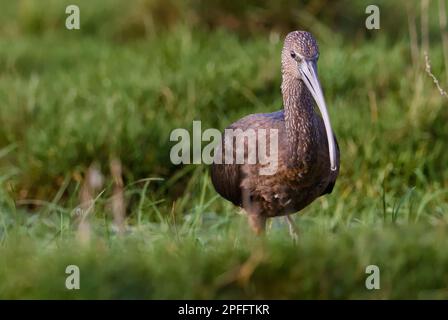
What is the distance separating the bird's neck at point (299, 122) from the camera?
533cm

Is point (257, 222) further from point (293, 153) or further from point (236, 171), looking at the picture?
point (293, 153)

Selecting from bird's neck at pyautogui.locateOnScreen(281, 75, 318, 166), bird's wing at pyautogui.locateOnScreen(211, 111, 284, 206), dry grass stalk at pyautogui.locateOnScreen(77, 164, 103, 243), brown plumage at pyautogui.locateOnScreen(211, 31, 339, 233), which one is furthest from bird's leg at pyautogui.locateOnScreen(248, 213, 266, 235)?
dry grass stalk at pyautogui.locateOnScreen(77, 164, 103, 243)

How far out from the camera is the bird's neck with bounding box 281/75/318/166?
17.5 ft

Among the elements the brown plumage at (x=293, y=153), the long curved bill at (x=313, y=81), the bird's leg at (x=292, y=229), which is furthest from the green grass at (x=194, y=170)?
the long curved bill at (x=313, y=81)

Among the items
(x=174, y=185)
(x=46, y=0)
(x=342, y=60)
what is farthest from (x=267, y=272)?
(x=46, y=0)

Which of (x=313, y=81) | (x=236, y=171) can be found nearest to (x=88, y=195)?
(x=236, y=171)

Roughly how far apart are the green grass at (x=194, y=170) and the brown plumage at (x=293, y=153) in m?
0.19

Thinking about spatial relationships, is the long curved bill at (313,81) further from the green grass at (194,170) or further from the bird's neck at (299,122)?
the green grass at (194,170)

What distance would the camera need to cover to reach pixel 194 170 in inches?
280

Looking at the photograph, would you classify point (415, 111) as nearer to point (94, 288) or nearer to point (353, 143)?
point (353, 143)

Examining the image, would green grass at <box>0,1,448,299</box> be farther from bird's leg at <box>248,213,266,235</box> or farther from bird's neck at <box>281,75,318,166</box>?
bird's neck at <box>281,75,318,166</box>

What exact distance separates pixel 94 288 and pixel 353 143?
9.54ft

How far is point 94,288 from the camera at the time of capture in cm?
449
